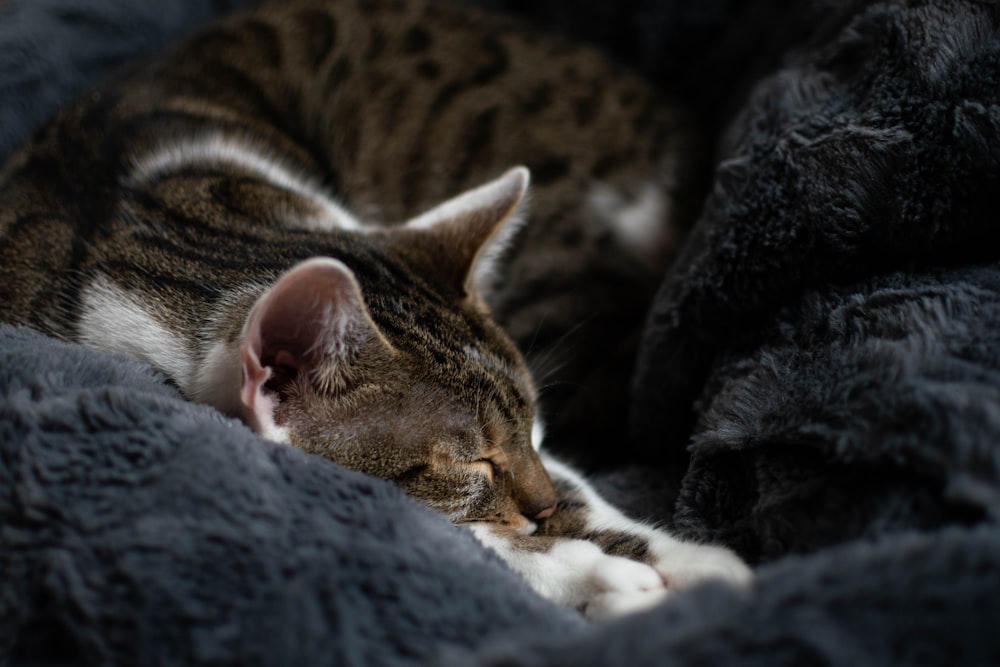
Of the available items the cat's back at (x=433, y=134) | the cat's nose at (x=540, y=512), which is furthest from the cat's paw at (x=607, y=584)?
the cat's back at (x=433, y=134)

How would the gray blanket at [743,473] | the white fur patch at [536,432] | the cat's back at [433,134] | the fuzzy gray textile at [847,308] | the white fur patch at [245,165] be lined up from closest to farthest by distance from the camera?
1. the gray blanket at [743,473]
2. the fuzzy gray textile at [847,308]
3. the white fur patch at [536,432]
4. the white fur patch at [245,165]
5. the cat's back at [433,134]

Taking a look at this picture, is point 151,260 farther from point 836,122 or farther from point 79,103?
point 836,122

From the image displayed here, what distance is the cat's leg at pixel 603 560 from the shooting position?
2.55ft

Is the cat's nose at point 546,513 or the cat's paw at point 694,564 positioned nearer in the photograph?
the cat's paw at point 694,564

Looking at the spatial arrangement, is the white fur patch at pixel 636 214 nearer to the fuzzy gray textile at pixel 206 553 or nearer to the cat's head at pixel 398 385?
the cat's head at pixel 398 385

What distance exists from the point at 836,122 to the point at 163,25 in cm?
137

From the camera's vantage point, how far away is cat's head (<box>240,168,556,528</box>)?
30.9 inches

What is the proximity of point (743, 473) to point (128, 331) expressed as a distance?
763 millimetres

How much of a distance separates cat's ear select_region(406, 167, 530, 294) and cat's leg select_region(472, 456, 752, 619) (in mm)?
357

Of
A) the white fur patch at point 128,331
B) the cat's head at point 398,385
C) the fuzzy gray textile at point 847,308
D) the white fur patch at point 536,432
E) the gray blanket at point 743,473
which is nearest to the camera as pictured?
the gray blanket at point 743,473

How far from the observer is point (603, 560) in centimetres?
83

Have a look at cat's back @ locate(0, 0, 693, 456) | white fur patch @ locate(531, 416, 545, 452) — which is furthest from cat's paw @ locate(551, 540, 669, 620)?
cat's back @ locate(0, 0, 693, 456)

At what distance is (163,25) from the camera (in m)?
1.65

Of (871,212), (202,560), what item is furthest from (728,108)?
(202,560)
